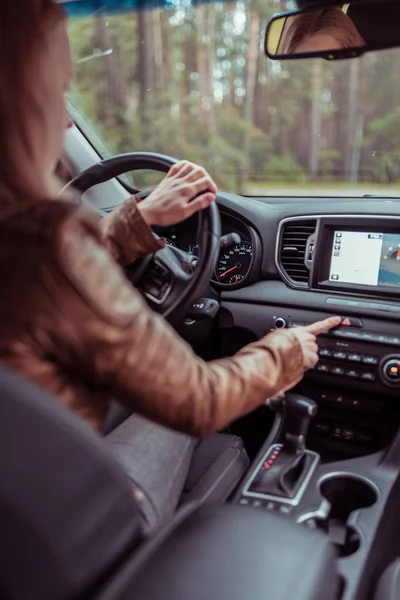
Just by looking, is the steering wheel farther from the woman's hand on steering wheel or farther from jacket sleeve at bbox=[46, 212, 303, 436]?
jacket sleeve at bbox=[46, 212, 303, 436]

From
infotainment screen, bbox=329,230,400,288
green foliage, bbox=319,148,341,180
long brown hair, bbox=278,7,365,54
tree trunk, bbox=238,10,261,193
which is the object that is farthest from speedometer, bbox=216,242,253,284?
green foliage, bbox=319,148,341,180

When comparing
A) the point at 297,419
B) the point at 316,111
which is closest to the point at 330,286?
the point at 297,419

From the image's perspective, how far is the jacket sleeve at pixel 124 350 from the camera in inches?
41.8

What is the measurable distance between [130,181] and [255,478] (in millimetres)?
1682

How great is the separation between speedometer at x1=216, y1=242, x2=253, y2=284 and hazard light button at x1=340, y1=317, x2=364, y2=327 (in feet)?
1.78

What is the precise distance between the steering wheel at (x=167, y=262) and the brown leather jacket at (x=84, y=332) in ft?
2.25

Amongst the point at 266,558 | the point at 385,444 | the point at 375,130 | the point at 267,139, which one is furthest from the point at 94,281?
the point at 267,139

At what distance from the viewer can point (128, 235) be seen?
6.45 feet

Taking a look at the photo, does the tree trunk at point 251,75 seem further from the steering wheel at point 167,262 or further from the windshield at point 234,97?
the steering wheel at point 167,262

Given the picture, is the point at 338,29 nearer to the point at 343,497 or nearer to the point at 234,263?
the point at 234,263

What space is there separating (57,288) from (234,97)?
42.7 ft

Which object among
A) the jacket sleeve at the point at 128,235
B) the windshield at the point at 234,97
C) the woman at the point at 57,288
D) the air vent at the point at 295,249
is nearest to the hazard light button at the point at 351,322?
the air vent at the point at 295,249

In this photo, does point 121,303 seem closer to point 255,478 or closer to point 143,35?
point 255,478

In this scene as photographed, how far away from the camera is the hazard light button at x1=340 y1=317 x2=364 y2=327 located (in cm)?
257
